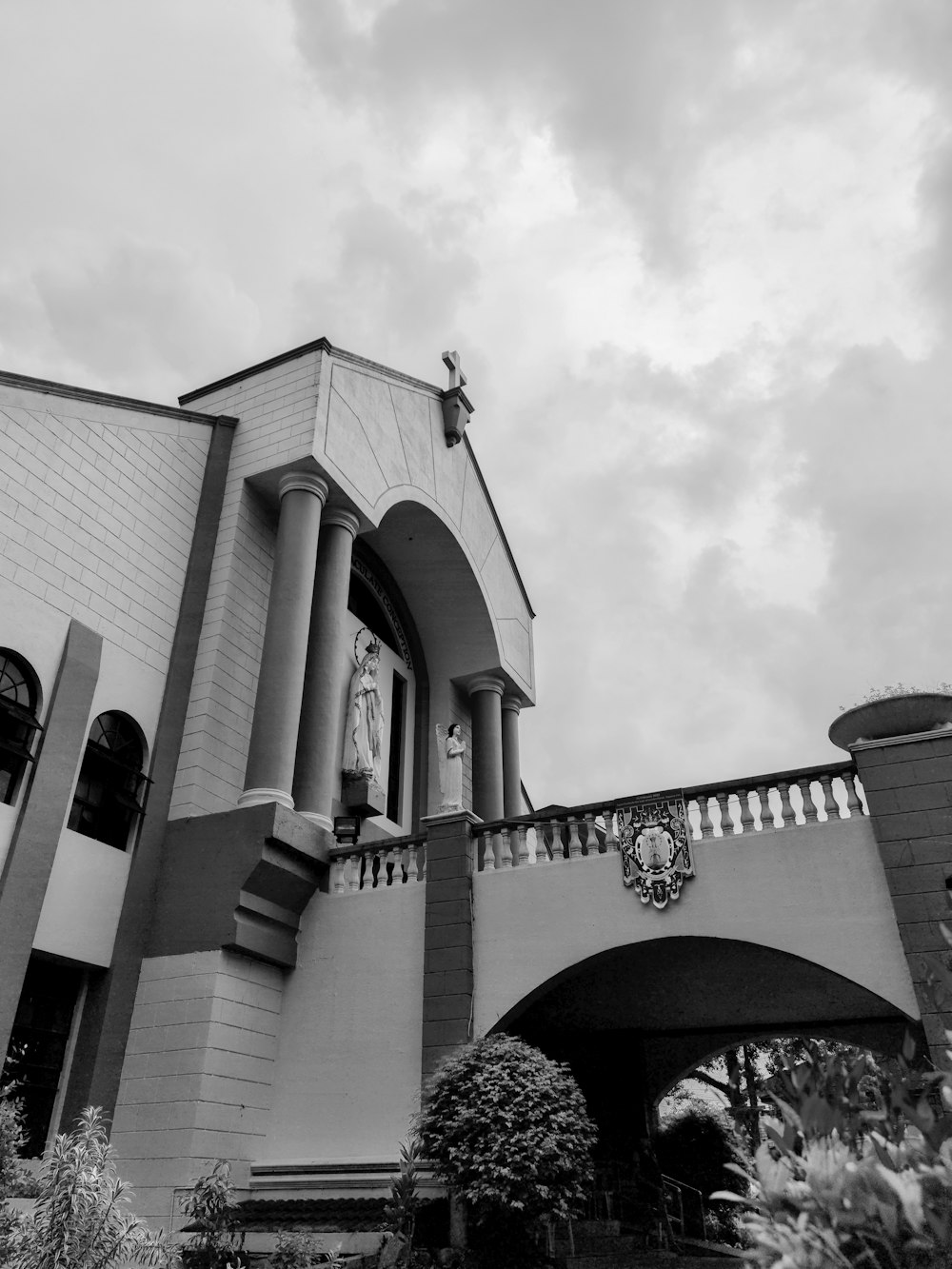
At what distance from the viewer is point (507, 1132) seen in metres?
8.78

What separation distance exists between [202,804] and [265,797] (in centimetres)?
108

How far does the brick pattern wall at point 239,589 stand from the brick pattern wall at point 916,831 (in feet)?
27.2

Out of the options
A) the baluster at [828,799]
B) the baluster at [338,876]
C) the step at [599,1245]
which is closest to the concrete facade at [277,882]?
the baluster at [338,876]

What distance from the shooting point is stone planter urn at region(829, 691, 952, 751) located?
1026 centimetres

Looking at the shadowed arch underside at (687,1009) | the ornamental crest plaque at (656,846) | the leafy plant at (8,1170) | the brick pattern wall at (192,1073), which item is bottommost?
the leafy plant at (8,1170)

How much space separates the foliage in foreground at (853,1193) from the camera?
2701mm

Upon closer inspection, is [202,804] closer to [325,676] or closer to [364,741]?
[325,676]

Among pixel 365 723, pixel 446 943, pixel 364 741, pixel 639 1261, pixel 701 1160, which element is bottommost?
pixel 639 1261

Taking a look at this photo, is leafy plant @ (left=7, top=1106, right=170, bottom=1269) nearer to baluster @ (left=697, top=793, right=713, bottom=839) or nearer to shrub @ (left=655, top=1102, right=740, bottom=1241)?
baluster @ (left=697, top=793, right=713, bottom=839)

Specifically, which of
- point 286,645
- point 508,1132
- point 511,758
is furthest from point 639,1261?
point 511,758

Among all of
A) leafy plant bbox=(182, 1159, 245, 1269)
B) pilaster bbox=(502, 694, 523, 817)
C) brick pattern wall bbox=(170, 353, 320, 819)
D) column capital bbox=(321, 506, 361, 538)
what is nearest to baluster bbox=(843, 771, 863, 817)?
leafy plant bbox=(182, 1159, 245, 1269)

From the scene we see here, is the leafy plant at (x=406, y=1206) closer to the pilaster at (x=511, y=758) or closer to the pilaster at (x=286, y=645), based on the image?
the pilaster at (x=286, y=645)

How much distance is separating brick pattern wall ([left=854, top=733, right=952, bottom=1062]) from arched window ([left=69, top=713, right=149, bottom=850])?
8.92m

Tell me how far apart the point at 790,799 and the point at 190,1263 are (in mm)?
7339
